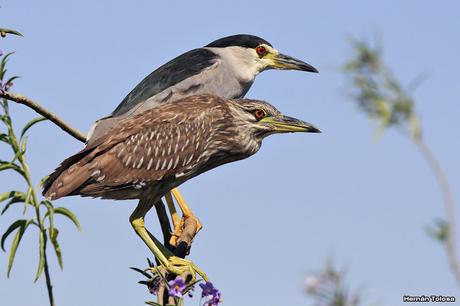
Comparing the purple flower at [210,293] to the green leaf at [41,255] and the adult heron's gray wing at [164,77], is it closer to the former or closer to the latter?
the green leaf at [41,255]

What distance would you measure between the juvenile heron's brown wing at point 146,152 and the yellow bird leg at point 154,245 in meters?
0.16

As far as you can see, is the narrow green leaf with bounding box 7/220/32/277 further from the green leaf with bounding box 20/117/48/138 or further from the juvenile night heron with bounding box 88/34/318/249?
the juvenile night heron with bounding box 88/34/318/249

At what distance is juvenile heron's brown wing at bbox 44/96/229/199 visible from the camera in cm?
688

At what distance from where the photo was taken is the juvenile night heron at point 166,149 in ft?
22.7

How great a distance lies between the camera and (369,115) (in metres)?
1.40

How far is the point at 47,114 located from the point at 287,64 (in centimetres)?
487

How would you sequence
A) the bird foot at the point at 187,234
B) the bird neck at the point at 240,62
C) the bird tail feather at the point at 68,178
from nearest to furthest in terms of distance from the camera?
the bird tail feather at the point at 68,178, the bird foot at the point at 187,234, the bird neck at the point at 240,62

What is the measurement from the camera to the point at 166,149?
7.25m

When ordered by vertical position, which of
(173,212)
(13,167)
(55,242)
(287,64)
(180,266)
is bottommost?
(180,266)

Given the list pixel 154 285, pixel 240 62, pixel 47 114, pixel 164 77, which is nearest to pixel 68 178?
pixel 47 114

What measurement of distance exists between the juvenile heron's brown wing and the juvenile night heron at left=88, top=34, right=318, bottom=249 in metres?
0.32

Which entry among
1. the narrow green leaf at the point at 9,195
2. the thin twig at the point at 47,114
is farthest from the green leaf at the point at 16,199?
the thin twig at the point at 47,114

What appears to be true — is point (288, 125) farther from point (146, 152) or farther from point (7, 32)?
point (7, 32)

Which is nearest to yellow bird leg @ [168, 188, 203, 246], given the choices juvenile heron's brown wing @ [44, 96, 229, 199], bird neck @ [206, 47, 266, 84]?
juvenile heron's brown wing @ [44, 96, 229, 199]
